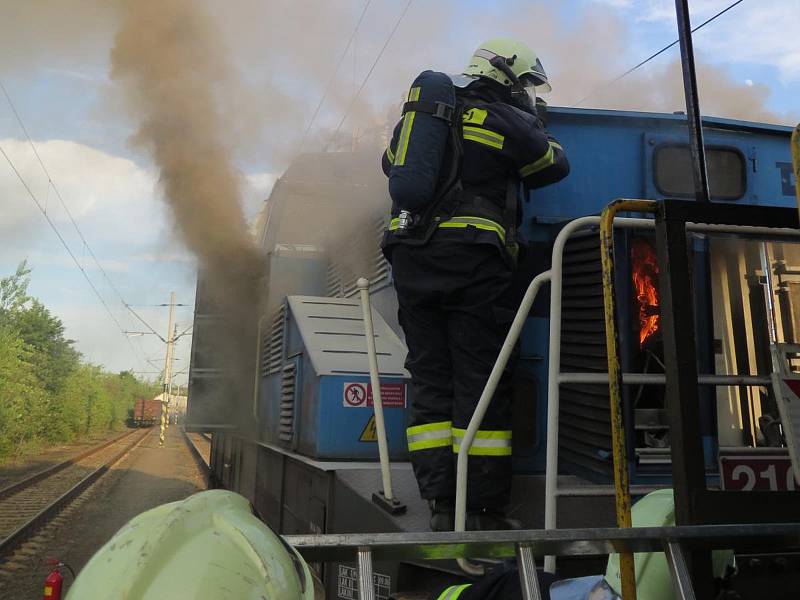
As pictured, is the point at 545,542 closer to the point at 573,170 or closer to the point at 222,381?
the point at 573,170

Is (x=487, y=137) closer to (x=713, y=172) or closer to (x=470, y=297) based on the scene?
(x=470, y=297)

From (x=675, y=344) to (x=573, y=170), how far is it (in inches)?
76.6

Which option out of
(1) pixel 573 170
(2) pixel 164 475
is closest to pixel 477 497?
(1) pixel 573 170

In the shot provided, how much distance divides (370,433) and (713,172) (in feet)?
7.06

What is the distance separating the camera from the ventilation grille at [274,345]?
4984 mm

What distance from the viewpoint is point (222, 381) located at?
23.2 feet

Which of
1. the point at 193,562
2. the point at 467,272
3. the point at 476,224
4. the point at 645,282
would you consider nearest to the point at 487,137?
the point at 476,224

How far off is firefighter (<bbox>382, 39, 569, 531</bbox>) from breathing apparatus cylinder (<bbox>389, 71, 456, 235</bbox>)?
13 mm

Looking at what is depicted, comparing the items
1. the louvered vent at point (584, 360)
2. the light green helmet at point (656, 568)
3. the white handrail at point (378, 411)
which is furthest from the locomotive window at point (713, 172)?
the light green helmet at point (656, 568)

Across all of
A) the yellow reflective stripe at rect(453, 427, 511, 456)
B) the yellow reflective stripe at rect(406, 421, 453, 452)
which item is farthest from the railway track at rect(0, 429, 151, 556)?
the yellow reflective stripe at rect(453, 427, 511, 456)

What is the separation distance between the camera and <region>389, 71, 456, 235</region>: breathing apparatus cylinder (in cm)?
276

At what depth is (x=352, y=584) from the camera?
2553 mm

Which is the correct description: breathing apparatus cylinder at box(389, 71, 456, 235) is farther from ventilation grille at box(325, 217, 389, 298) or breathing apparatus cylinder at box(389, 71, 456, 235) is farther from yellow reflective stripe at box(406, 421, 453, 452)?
ventilation grille at box(325, 217, 389, 298)

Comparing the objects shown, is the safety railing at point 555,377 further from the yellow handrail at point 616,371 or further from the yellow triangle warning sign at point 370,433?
the yellow triangle warning sign at point 370,433
